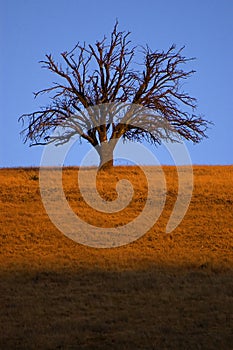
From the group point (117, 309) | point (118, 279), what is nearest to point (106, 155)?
point (118, 279)

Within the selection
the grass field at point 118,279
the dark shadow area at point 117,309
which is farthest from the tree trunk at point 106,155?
the dark shadow area at point 117,309

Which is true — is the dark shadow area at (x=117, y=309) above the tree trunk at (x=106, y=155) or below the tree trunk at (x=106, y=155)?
below

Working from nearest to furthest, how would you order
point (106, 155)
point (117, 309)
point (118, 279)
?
point (117, 309)
point (118, 279)
point (106, 155)

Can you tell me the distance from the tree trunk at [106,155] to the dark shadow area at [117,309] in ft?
60.5

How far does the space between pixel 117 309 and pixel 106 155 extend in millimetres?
23620

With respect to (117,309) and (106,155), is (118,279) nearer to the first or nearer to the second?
(117,309)

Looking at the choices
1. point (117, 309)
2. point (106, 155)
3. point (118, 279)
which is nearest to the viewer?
point (117, 309)

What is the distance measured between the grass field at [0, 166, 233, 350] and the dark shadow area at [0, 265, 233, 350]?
3 centimetres

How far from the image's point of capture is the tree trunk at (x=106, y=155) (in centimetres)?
4088

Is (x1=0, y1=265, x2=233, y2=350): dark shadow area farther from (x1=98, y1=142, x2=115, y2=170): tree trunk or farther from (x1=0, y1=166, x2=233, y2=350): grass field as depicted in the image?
(x1=98, y1=142, x2=115, y2=170): tree trunk

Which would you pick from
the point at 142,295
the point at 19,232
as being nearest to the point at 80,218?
the point at 19,232

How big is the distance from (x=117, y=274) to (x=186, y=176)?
1775cm

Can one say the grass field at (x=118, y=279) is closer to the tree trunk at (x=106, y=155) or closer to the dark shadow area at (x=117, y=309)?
the dark shadow area at (x=117, y=309)

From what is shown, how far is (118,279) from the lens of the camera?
21297 millimetres
